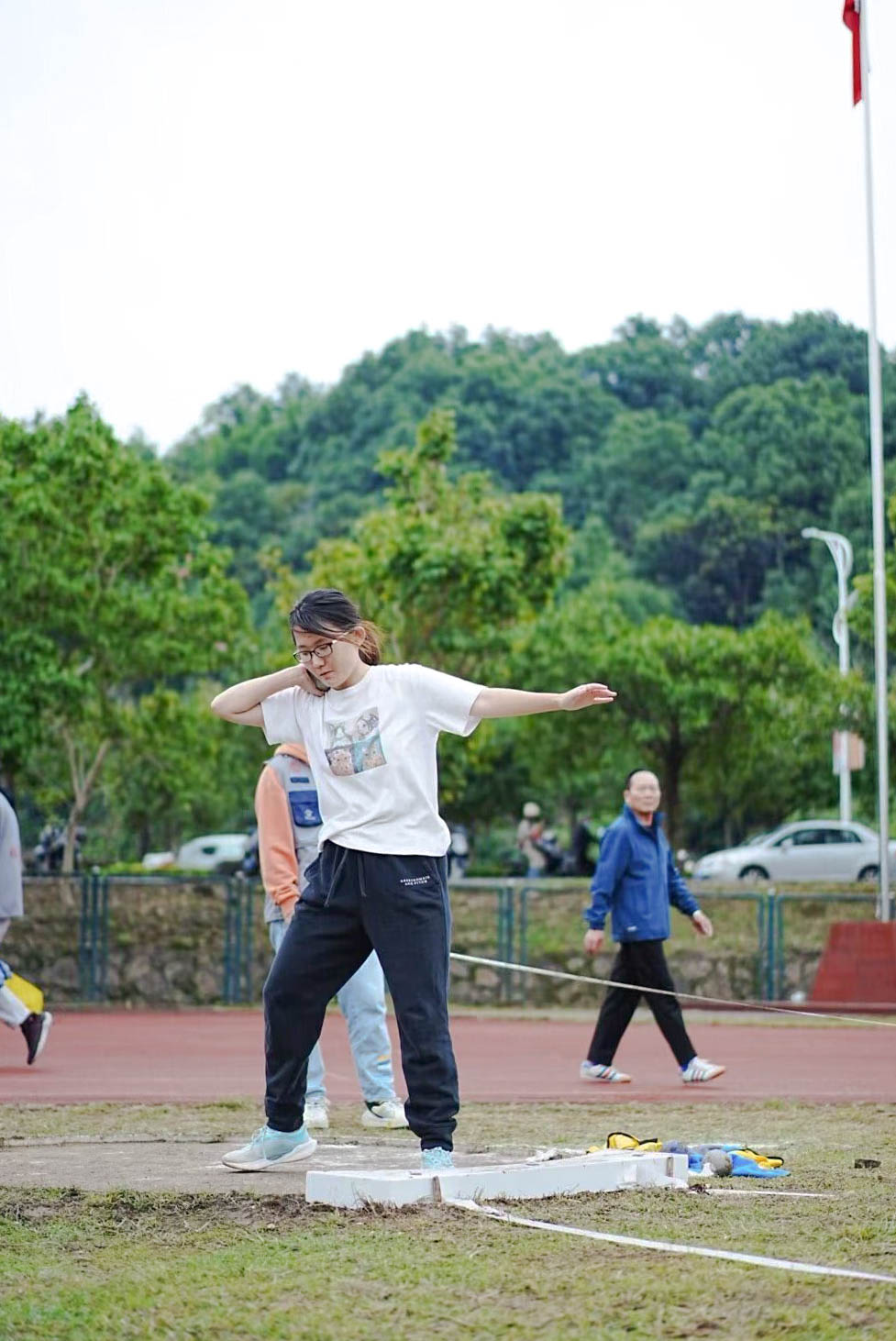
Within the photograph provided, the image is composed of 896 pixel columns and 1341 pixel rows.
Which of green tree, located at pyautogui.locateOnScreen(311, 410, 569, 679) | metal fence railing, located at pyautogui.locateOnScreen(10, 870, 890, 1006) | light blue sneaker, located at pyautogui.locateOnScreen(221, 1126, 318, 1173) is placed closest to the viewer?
light blue sneaker, located at pyautogui.locateOnScreen(221, 1126, 318, 1173)

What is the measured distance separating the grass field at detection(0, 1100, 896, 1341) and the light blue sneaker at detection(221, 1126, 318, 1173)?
7.5 inches

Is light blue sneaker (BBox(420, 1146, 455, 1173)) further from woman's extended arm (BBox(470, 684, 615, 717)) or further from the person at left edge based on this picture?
the person at left edge

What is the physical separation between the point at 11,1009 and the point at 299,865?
167 inches

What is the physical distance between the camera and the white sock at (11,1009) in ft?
40.6

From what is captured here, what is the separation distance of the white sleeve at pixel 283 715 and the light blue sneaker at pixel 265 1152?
1.41 metres

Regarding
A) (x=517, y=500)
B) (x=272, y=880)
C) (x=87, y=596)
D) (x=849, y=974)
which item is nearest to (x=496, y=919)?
(x=849, y=974)

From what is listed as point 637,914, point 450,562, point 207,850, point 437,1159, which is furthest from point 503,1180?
point 207,850

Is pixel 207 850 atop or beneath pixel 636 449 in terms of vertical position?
beneath

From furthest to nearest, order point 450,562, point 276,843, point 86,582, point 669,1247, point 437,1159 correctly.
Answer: point 450,562, point 86,582, point 276,843, point 437,1159, point 669,1247

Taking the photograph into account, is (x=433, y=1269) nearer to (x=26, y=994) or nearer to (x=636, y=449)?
→ (x=26, y=994)

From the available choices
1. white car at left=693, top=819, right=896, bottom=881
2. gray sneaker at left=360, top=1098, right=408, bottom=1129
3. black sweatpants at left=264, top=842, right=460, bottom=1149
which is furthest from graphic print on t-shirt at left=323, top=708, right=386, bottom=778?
white car at left=693, top=819, right=896, bottom=881

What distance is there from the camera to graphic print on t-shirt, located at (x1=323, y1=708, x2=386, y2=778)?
21.6 ft

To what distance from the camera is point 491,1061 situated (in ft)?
47.7

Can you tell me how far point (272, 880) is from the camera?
347 inches
